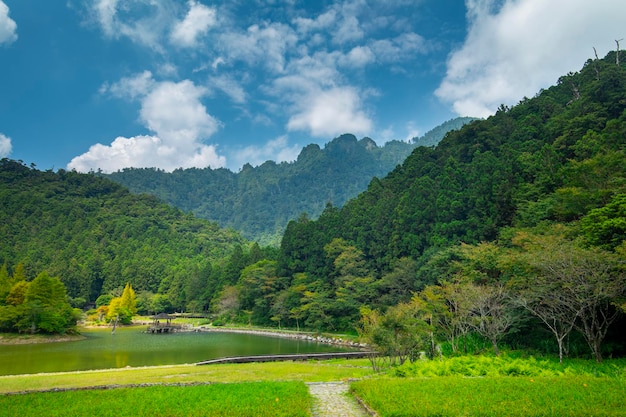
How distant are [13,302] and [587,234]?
4872 cm

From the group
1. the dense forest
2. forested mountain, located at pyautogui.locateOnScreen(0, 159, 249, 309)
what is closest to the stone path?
the dense forest

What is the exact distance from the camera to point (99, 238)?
90.2 metres

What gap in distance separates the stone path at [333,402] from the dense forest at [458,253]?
15.7ft

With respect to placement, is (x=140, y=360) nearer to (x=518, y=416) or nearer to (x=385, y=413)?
(x=385, y=413)

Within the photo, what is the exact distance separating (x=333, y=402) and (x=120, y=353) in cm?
2537

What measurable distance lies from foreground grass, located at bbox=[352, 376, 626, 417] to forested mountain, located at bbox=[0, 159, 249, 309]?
65.0 meters

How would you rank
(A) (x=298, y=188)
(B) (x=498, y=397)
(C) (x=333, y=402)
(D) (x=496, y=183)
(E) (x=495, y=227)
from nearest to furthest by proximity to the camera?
(B) (x=498, y=397) < (C) (x=333, y=402) < (E) (x=495, y=227) < (D) (x=496, y=183) < (A) (x=298, y=188)

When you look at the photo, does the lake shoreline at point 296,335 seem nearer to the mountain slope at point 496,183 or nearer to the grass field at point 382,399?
the mountain slope at point 496,183

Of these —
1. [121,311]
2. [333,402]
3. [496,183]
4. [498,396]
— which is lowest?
[121,311]

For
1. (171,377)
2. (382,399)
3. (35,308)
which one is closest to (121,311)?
(35,308)

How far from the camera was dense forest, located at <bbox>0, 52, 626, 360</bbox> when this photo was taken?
15.0 meters

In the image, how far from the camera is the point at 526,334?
65.0ft

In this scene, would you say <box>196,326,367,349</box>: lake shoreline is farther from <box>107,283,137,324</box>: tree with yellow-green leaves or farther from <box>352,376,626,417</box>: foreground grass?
<box>352,376,626,417</box>: foreground grass

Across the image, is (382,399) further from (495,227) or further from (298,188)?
(298,188)
